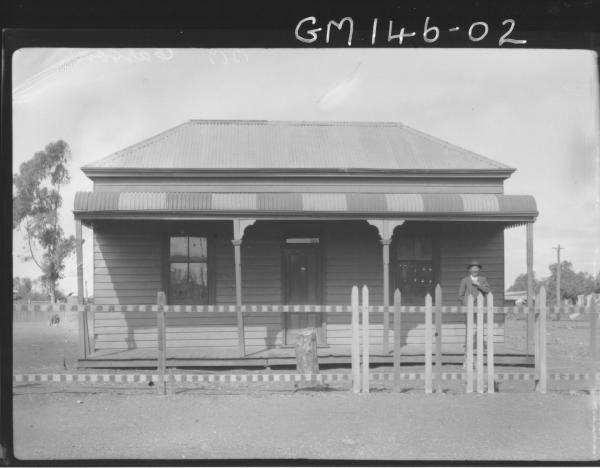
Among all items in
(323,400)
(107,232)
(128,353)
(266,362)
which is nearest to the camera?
(323,400)

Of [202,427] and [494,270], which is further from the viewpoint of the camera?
[494,270]

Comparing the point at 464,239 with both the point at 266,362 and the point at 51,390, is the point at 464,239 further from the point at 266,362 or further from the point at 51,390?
the point at 51,390

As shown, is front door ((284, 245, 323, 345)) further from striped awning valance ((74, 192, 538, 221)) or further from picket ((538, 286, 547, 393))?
picket ((538, 286, 547, 393))

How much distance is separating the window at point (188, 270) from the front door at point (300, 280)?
1913 mm

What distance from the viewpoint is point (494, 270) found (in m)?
13.0

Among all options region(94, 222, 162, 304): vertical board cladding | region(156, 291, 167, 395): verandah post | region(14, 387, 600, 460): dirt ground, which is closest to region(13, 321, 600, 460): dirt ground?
region(14, 387, 600, 460): dirt ground

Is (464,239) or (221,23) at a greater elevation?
(221,23)

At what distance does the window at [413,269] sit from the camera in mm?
12961

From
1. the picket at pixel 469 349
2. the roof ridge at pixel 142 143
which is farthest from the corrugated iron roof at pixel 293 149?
the picket at pixel 469 349

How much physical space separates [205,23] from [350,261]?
7.95 metres

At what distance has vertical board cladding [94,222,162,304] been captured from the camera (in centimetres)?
1238

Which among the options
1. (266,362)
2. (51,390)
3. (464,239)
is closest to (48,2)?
(51,390)

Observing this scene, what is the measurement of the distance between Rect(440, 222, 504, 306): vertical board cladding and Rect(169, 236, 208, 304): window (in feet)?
18.3

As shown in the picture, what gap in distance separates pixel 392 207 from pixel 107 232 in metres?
6.39
